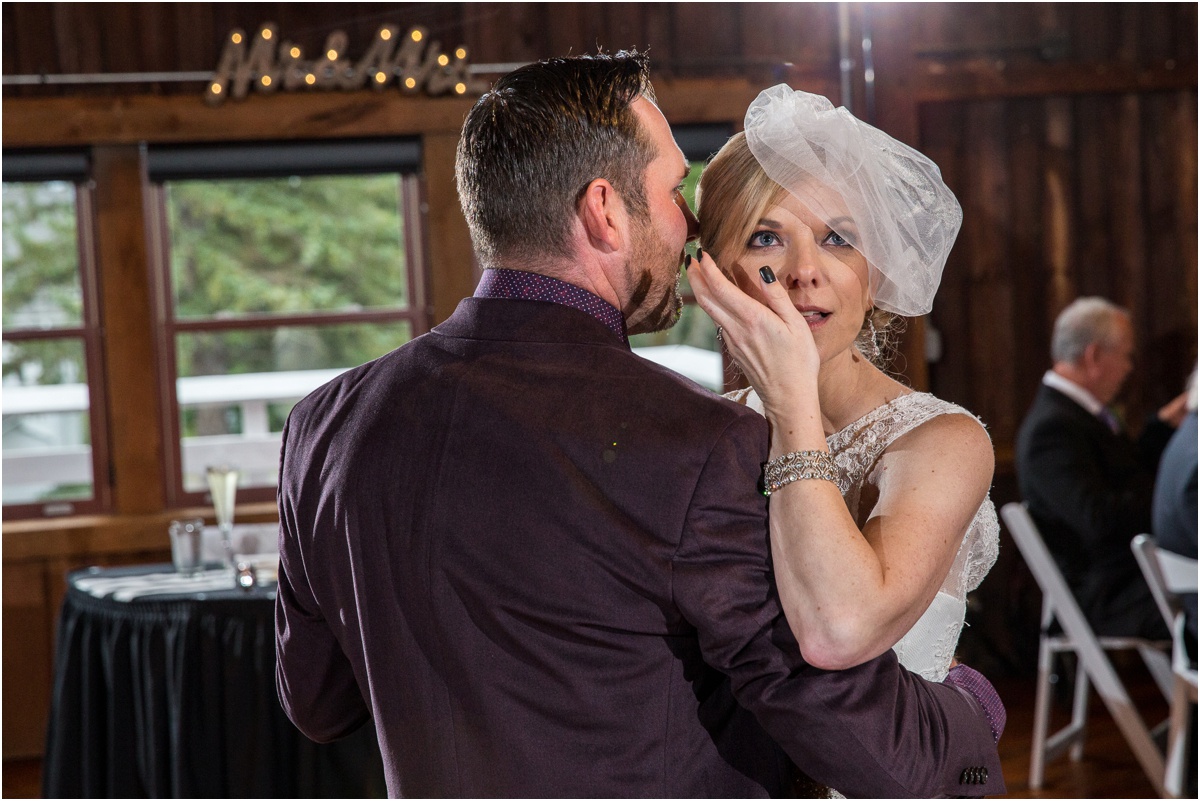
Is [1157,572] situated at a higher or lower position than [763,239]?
lower

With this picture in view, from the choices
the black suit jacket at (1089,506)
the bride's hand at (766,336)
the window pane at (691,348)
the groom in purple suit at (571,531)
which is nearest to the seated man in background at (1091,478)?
the black suit jacket at (1089,506)

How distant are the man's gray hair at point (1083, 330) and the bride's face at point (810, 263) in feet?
10.4

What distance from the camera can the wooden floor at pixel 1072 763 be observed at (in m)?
3.86

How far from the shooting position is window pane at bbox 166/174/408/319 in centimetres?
508

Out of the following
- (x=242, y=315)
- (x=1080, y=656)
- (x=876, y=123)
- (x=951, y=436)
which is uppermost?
(x=876, y=123)

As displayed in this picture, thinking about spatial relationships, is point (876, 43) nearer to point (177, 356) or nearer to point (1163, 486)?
point (1163, 486)

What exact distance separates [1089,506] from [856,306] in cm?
285

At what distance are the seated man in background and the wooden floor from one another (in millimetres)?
479

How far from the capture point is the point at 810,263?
155cm

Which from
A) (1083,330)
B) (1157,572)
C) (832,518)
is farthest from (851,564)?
(1083,330)

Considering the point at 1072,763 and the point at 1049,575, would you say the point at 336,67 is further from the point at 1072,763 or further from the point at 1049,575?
the point at 1072,763

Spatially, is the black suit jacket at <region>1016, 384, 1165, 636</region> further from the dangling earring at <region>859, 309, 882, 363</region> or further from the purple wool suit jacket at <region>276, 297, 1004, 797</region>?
the purple wool suit jacket at <region>276, 297, 1004, 797</region>

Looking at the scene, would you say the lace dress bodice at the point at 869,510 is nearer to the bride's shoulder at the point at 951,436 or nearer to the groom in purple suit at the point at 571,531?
the bride's shoulder at the point at 951,436

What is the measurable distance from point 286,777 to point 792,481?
2.39 m
